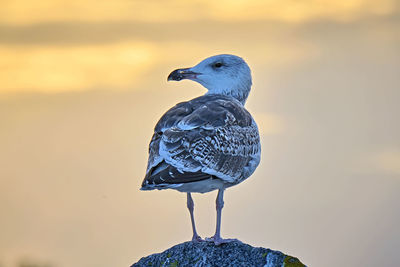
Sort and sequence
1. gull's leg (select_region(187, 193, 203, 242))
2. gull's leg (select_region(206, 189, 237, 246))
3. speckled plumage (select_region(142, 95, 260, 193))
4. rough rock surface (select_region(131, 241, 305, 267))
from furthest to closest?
gull's leg (select_region(187, 193, 203, 242)) < gull's leg (select_region(206, 189, 237, 246)) < speckled plumage (select_region(142, 95, 260, 193)) < rough rock surface (select_region(131, 241, 305, 267))

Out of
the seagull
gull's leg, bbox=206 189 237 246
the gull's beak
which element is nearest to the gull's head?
the gull's beak

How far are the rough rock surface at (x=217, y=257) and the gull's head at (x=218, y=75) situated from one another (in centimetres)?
482

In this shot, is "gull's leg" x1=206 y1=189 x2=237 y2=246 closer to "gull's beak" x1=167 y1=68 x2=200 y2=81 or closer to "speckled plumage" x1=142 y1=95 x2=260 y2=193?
"speckled plumage" x1=142 y1=95 x2=260 y2=193

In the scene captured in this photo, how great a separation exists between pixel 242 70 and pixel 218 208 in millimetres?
4275

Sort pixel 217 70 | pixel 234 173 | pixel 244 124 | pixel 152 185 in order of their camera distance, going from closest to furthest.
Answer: pixel 152 185 < pixel 234 173 < pixel 244 124 < pixel 217 70

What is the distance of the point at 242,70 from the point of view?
60.0ft

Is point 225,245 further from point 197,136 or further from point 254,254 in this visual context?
point 197,136

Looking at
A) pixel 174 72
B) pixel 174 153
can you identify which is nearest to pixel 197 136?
pixel 174 153

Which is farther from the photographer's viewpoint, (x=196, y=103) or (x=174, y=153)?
(x=196, y=103)

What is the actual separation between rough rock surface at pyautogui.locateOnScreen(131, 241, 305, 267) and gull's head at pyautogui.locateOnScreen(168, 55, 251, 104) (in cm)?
482

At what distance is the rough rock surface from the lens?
1319cm

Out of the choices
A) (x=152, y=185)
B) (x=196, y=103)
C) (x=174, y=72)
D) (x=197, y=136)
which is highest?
(x=174, y=72)

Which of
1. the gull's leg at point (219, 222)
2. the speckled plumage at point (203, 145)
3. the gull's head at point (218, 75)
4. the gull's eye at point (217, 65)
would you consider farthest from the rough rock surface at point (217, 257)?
the gull's eye at point (217, 65)

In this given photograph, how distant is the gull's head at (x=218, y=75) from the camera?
59.1 ft
